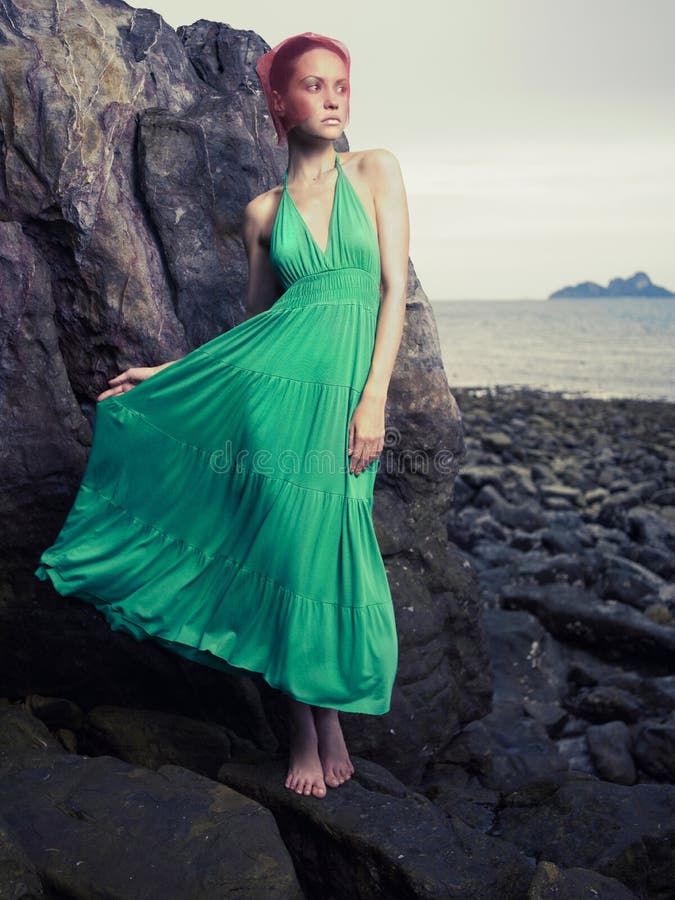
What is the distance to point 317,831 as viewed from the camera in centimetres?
302

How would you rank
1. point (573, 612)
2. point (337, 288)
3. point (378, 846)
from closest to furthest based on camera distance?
1. point (378, 846)
2. point (337, 288)
3. point (573, 612)

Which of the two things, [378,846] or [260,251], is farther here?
[260,251]

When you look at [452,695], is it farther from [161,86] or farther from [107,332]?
[161,86]

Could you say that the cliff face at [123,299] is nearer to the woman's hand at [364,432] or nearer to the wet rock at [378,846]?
the wet rock at [378,846]

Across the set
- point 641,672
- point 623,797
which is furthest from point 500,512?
point 623,797

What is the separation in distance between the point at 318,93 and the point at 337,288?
2.19ft

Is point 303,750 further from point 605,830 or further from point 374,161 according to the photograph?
point 374,161

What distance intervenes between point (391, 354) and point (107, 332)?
1.43 m

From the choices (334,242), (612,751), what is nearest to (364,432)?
(334,242)

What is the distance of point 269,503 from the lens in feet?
10.0

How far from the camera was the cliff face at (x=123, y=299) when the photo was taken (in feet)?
12.5

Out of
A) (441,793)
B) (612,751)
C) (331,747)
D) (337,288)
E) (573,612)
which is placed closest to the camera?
(337,288)

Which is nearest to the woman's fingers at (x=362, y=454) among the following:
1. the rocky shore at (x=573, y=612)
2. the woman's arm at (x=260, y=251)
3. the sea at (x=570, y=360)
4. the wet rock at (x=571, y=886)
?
the woman's arm at (x=260, y=251)

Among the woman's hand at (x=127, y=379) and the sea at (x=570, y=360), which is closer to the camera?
the woman's hand at (x=127, y=379)
